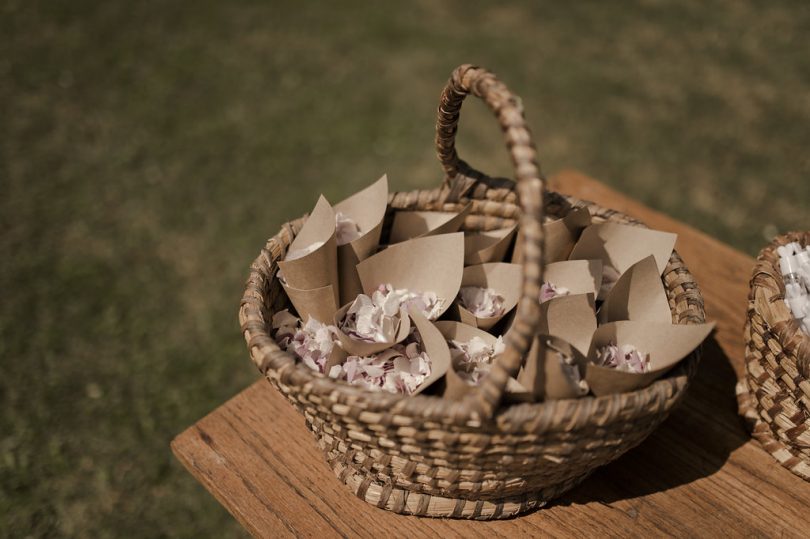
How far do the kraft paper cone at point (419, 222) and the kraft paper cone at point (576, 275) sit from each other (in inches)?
5.9

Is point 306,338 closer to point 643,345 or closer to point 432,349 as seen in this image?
point 432,349

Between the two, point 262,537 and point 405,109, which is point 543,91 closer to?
point 405,109

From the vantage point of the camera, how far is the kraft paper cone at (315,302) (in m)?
0.84

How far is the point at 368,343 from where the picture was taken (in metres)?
0.79

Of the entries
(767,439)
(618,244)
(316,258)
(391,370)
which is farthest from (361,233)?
(767,439)

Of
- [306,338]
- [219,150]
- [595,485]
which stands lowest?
[219,150]

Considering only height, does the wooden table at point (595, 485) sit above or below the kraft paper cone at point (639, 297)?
below

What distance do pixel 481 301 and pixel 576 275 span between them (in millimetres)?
134

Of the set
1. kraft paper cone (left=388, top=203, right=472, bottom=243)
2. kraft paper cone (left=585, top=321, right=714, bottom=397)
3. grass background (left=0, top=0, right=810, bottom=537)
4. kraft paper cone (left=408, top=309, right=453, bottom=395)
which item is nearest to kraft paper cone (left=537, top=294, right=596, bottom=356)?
kraft paper cone (left=585, top=321, right=714, bottom=397)

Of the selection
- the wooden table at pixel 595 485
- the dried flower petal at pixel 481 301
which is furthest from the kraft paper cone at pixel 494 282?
the wooden table at pixel 595 485

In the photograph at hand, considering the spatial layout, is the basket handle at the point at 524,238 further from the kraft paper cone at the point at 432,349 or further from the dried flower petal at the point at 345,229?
the dried flower petal at the point at 345,229

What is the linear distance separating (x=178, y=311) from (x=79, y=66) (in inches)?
59.8

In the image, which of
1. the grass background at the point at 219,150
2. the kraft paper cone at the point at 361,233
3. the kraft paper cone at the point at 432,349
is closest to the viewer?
the kraft paper cone at the point at 432,349

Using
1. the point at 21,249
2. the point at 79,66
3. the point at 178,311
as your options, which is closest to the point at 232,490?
the point at 178,311
